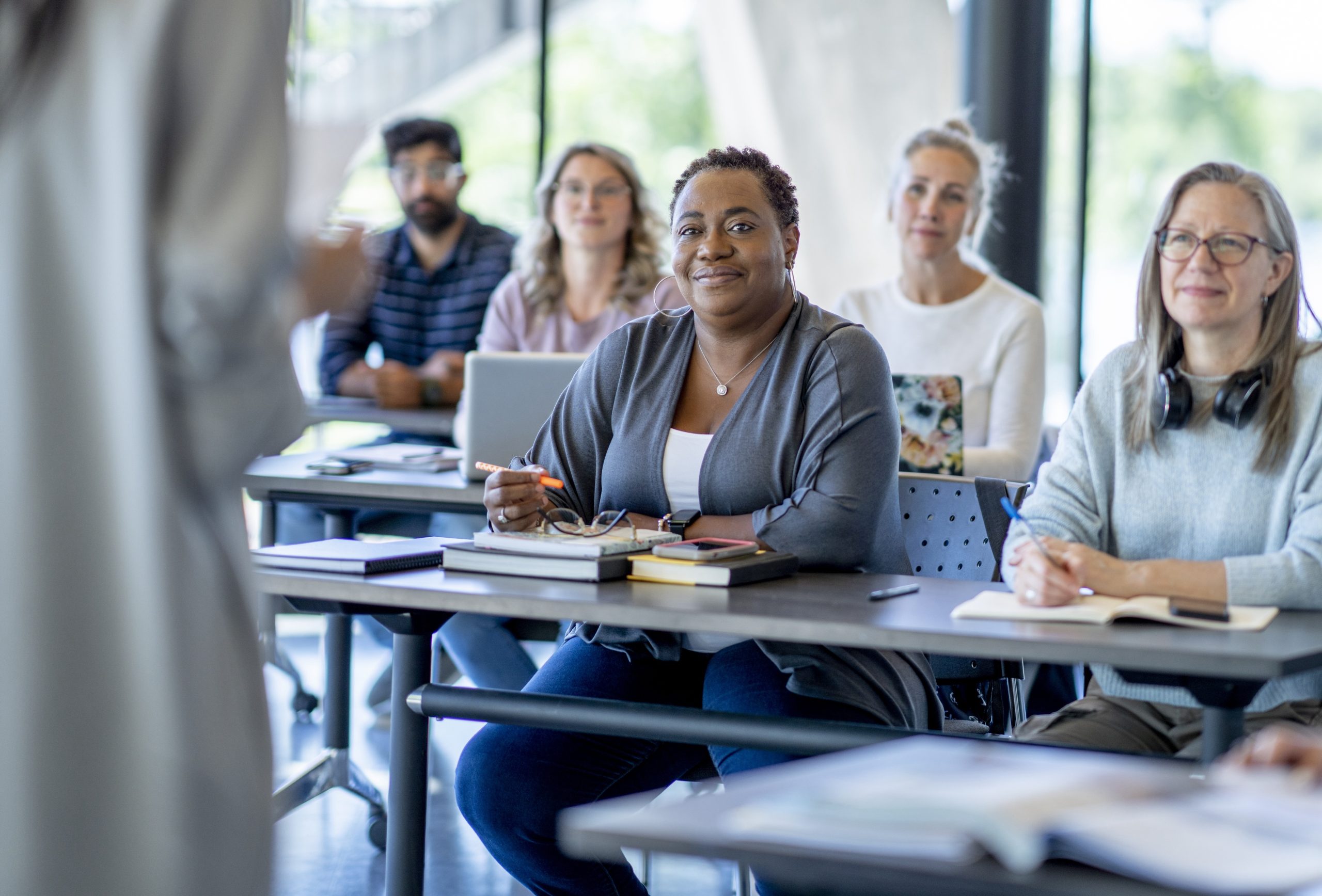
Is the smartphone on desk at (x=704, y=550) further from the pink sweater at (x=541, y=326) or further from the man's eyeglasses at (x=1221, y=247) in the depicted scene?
Result: the pink sweater at (x=541, y=326)

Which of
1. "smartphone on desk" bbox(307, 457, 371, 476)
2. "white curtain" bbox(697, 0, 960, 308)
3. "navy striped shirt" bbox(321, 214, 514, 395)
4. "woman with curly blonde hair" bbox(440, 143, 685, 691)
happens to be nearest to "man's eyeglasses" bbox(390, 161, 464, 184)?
"navy striped shirt" bbox(321, 214, 514, 395)

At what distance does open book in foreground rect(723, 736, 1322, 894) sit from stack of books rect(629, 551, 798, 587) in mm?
814

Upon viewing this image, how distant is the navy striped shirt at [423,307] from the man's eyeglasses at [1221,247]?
9.11 feet

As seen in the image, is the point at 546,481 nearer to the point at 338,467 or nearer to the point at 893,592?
the point at 893,592

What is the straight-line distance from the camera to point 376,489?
9.98 ft

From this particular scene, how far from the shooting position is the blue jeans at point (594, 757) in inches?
84.3

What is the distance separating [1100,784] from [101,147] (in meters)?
0.89

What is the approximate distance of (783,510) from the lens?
2252mm

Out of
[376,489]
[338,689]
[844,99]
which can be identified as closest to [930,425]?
[376,489]

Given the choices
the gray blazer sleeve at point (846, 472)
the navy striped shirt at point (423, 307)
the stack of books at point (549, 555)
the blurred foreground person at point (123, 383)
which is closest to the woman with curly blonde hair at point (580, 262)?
the navy striped shirt at point (423, 307)

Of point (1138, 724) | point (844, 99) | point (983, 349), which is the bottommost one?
point (1138, 724)

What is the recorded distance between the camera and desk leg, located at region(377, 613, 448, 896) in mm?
2213

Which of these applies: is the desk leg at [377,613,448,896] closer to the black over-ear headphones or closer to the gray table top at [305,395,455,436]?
the black over-ear headphones

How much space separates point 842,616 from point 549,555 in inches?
18.8
